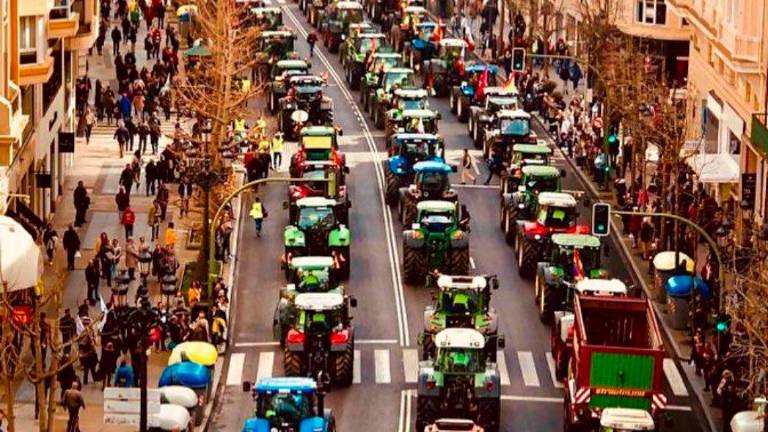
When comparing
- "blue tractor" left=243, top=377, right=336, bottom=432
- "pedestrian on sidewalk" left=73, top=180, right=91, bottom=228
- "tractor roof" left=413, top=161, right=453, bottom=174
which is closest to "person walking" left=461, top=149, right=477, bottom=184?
"tractor roof" left=413, top=161, right=453, bottom=174

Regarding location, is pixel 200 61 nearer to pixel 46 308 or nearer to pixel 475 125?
pixel 475 125

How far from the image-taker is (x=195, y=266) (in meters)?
89.1

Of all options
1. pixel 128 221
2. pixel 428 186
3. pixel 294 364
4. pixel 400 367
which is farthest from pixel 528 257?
pixel 294 364

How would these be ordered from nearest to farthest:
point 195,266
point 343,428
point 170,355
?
point 343,428, point 170,355, point 195,266

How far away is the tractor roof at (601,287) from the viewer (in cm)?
7712

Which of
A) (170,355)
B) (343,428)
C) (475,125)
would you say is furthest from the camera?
(475,125)

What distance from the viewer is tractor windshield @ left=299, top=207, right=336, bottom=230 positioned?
89.3 metres

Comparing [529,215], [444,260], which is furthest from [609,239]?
[444,260]

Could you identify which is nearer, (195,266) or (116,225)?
(195,266)

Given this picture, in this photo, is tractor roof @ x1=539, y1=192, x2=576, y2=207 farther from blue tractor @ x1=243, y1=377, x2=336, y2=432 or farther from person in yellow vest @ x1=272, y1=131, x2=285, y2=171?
blue tractor @ x1=243, y1=377, x2=336, y2=432

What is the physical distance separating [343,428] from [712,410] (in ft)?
35.7

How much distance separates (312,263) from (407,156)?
65.8ft

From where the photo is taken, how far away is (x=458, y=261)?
88375 mm

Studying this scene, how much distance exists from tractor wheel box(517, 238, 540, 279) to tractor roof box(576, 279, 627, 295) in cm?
1116
